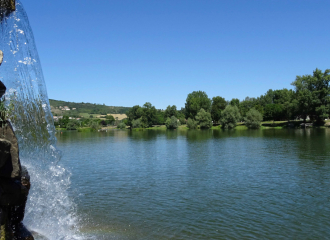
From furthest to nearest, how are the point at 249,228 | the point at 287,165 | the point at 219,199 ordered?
the point at 287,165 → the point at 219,199 → the point at 249,228

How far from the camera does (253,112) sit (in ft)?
336

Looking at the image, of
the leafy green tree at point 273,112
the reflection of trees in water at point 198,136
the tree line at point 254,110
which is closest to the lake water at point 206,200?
the reflection of trees in water at point 198,136

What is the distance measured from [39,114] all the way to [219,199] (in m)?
9.81

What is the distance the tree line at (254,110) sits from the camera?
282ft

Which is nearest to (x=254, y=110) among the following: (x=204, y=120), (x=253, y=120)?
(x=253, y=120)

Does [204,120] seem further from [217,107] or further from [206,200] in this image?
[206,200]

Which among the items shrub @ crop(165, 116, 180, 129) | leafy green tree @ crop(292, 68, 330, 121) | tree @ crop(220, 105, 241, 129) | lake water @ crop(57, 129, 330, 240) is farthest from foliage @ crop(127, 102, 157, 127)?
lake water @ crop(57, 129, 330, 240)

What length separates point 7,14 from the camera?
307 inches

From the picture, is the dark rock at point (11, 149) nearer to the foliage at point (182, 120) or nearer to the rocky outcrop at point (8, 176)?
the rocky outcrop at point (8, 176)

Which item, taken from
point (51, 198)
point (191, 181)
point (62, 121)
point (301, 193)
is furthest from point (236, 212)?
point (62, 121)

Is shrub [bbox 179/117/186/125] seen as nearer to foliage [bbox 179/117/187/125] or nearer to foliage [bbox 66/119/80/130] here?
foliage [bbox 179/117/187/125]

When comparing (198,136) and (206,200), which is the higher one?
(198,136)

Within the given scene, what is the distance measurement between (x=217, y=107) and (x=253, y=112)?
3066 cm

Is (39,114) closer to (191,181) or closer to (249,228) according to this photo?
(249,228)
